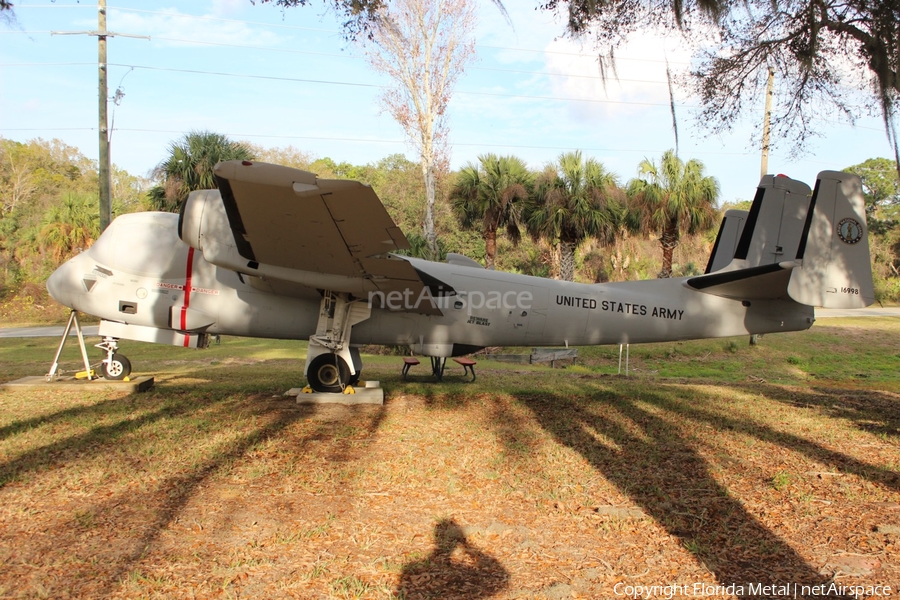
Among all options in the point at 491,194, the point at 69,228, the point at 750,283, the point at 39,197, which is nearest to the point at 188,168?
the point at 491,194

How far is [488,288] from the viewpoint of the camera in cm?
1001

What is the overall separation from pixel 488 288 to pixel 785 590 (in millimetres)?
6684

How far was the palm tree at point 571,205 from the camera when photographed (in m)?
23.1

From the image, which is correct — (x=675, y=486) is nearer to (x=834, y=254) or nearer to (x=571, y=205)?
(x=834, y=254)

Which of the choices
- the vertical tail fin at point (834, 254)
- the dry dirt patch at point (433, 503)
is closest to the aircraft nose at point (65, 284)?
the dry dirt patch at point (433, 503)

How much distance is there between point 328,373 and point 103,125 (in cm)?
1259

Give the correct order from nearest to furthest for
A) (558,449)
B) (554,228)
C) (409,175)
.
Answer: (558,449)
(554,228)
(409,175)

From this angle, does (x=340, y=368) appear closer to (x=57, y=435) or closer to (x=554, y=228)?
(x=57, y=435)

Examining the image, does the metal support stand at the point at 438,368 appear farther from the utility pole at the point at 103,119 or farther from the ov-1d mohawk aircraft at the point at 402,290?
the utility pole at the point at 103,119

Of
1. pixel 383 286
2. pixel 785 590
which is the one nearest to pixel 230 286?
pixel 383 286

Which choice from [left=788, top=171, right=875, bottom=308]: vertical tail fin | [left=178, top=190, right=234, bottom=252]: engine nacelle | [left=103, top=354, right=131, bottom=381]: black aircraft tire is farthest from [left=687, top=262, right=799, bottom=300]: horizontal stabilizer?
[left=103, top=354, right=131, bottom=381]: black aircraft tire

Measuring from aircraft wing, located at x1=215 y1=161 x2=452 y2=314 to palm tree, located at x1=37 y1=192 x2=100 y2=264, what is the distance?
87.7ft

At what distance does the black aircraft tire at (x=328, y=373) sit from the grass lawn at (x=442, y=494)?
667 millimetres

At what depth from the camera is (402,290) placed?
9.34 meters
